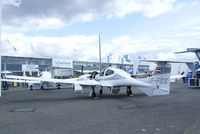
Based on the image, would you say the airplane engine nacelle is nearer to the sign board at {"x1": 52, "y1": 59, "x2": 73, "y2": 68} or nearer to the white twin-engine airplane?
the white twin-engine airplane

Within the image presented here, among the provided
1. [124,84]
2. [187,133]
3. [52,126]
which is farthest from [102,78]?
[187,133]

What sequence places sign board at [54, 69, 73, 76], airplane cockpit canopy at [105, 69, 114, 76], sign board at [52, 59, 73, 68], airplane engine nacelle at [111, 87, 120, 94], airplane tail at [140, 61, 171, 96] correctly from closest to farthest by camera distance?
airplane tail at [140, 61, 171, 96] < airplane cockpit canopy at [105, 69, 114, 76] < airplane engine nacelle at [111, 87, 120, 94] < sign board at [54, 69, 73, 76] < sign board at [52, 59, 73, 68]

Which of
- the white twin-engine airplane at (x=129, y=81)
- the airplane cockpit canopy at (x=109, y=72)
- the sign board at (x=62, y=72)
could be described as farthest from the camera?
the sign board at (x=62, y=72)

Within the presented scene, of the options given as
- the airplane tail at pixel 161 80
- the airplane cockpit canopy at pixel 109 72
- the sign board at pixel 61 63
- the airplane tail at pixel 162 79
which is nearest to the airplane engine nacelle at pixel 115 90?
the airplane cockpit canopy at pixel 109 72

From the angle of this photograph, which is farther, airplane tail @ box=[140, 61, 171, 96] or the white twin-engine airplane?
the white twin-engine airplane

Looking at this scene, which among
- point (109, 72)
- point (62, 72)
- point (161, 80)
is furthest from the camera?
point (62, 72)

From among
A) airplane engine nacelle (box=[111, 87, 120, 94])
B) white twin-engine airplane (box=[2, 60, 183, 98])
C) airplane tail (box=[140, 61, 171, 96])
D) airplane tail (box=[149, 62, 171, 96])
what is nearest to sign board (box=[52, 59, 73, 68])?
white twin-engine airplane (box=[2, 60, 183, 98])

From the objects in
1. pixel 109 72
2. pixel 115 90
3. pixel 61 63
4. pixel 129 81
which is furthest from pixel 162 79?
pixel 61 63

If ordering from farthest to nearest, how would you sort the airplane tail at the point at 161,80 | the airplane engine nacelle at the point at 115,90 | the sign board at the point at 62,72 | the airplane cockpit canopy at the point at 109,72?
the sign board at the point at 62,72
the airplane engine nacelle at the point at 115,90
the airplane cockpit canopy at the point at 109,72
the airplane tail at the point at 161,80

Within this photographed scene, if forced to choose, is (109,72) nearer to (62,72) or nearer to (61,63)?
(62,72)

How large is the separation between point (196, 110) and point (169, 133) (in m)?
5.57

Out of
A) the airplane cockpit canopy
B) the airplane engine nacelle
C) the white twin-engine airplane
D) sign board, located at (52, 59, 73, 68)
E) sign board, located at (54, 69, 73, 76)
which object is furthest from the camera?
A: sign board, located at (52, 59, 73, 68)

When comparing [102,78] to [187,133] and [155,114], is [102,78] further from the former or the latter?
[187,133]

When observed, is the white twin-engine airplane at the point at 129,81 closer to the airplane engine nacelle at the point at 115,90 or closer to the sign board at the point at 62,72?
the airplane engine nacelle at the point at 115,90
